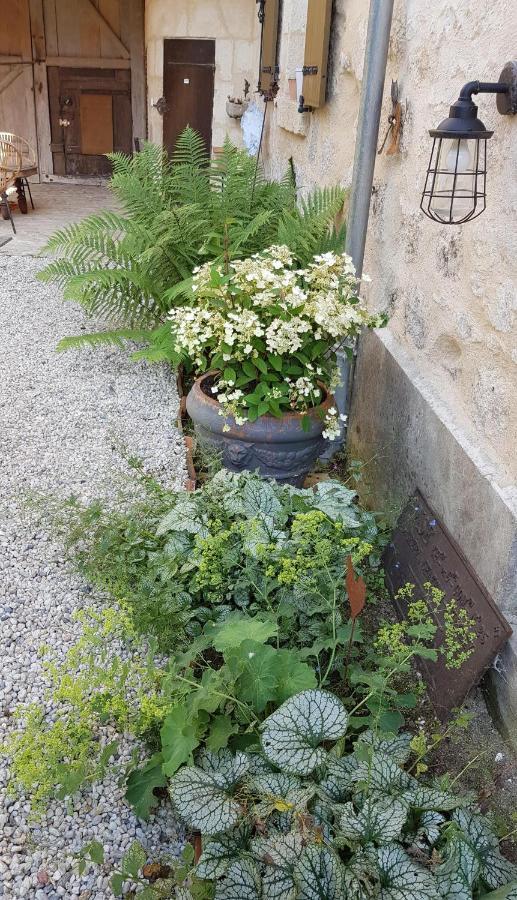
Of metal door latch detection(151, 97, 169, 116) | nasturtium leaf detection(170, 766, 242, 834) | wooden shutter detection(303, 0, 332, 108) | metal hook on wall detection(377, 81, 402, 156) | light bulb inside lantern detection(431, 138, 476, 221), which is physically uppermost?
wooden shutter detection(303, 0, 332, 108)

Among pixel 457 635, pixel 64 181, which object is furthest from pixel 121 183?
pixel 64 181

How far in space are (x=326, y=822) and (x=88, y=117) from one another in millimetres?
9719

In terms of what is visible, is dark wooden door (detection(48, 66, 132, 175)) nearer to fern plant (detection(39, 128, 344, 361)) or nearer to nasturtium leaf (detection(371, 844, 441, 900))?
fern plant (detection(39, 128, 344, 361))

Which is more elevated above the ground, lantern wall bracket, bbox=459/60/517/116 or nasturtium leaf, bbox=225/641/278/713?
lantern wall bracket, bbox=459/60/517/116

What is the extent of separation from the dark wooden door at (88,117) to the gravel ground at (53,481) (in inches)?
185

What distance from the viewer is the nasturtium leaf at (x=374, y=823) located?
1.46 metres

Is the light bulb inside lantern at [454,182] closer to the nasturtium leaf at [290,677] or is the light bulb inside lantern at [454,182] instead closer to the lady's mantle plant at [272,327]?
the lady's mantle plant at [272,327]

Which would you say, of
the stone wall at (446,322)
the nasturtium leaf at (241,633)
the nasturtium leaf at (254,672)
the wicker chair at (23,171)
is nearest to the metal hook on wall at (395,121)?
the stone wall at (446,322)

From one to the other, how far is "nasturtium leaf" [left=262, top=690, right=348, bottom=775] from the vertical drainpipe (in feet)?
5.43

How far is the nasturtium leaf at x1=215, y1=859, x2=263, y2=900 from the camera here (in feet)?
4.60

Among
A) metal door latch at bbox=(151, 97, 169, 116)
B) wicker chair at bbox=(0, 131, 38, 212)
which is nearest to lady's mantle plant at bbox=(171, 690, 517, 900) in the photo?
wicker chair at bbox=(0, 131, 38, 212)

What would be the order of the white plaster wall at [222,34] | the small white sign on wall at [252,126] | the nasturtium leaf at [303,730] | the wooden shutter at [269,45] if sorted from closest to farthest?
the nasturtium leaf at [303,730] < the wooden shutter at [269,45] < the small white sign on wall at [252,126] < the white plaster wall at [222,34]

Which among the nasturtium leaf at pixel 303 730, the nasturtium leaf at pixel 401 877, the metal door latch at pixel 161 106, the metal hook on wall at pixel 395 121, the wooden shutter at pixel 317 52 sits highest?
the wooden shutter at pixel 317 52

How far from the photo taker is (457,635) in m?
2.05
